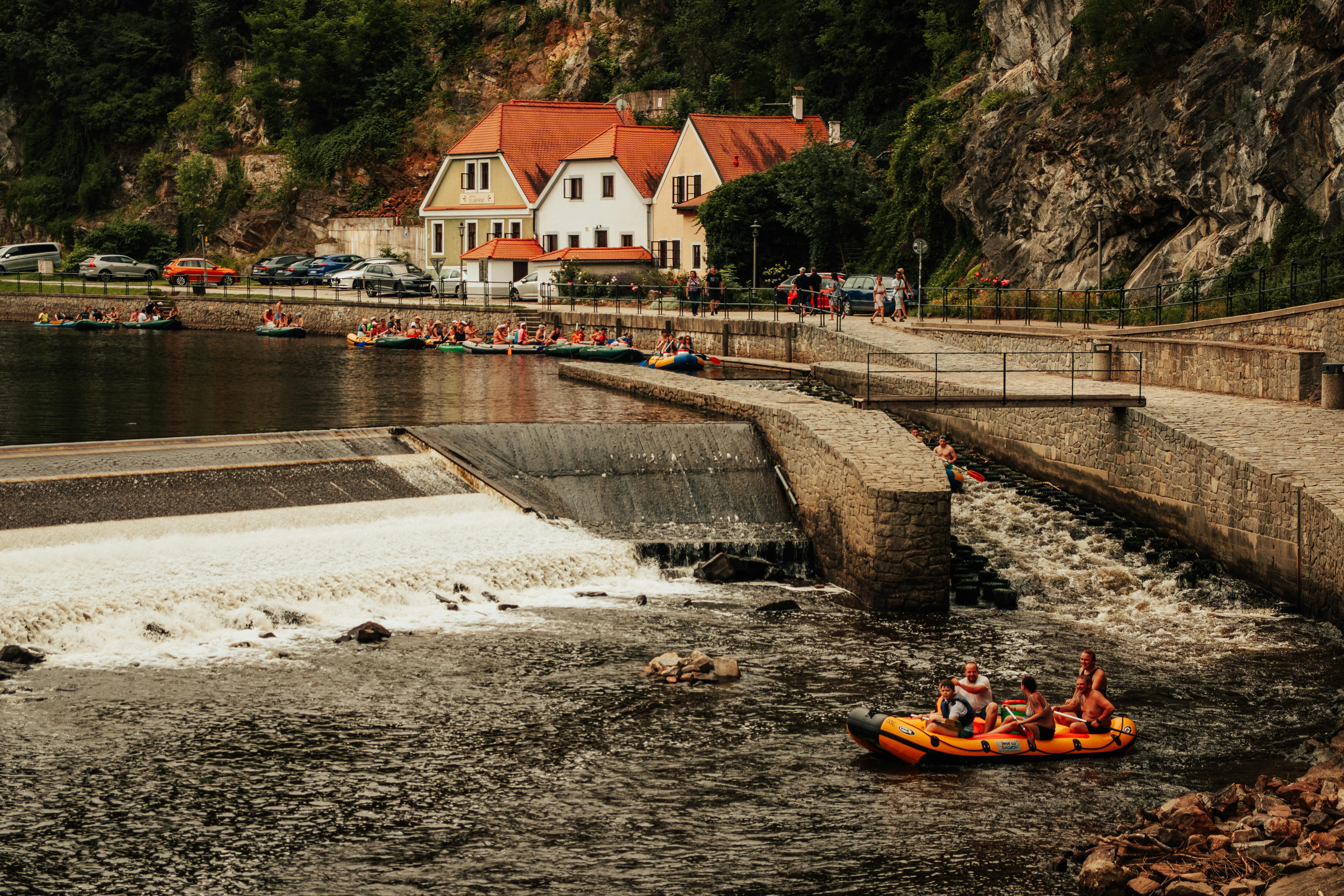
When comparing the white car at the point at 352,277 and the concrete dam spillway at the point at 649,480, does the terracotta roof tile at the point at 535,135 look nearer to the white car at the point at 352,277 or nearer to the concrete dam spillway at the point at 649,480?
the white car at the point at 352,277

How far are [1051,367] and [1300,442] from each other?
1045 centimetres

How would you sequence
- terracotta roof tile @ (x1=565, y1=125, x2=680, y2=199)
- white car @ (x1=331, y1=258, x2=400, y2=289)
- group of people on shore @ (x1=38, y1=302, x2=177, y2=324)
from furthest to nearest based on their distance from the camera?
1. terracotta roof tile @ (x1=565, y1=125, x2=680, y2=199)
2. white car @ (x1=331, y1=258, x2=400, y2=289)
3. group of people on shore @ (x1=38, y1=302, x2=177, y2=324)

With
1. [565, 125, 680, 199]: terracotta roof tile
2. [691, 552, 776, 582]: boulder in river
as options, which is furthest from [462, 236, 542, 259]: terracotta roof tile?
[691, 552, 776, 582]: boulder in river

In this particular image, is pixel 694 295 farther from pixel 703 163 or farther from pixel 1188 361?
pixel 1188 361

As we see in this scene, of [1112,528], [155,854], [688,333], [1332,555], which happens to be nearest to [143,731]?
[155,854]

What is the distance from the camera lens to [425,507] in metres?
22.7

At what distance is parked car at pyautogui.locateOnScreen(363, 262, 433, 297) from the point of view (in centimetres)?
6153

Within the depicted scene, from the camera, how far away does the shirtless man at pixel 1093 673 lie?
50.4ft

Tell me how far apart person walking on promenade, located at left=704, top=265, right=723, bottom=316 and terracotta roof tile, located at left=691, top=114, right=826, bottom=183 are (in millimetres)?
6883

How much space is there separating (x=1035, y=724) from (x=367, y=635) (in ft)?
26.7

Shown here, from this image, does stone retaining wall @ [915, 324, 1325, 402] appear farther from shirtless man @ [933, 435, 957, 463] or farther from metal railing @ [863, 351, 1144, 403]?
shirtless man @ [933, 435, 957, 463]

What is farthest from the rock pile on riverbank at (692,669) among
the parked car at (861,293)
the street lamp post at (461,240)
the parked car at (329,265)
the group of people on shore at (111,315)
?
the parked car at (329,265)

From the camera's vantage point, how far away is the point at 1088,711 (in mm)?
15133

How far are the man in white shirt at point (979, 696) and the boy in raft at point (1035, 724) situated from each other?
117 millimetres
